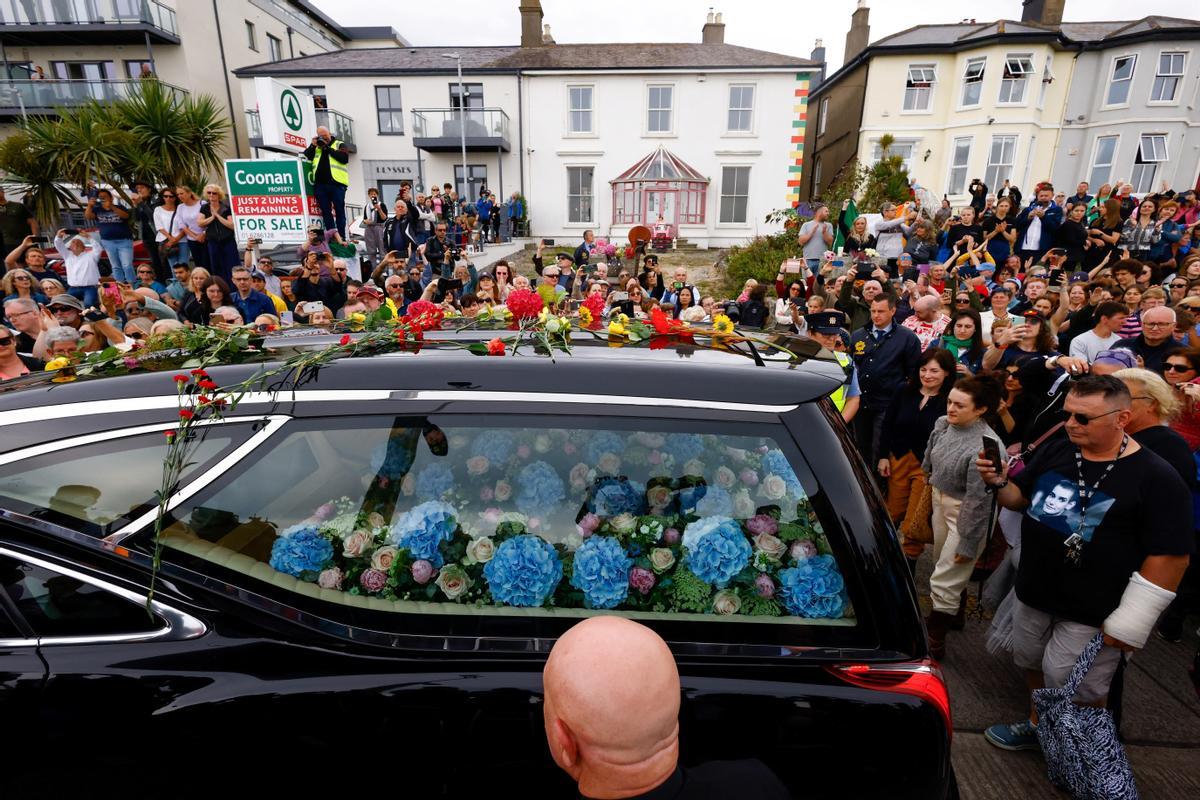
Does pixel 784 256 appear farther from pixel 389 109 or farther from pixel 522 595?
pixel 389 109

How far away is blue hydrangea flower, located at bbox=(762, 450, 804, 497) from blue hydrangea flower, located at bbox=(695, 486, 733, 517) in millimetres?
153

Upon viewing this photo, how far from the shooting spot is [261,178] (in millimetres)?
9469

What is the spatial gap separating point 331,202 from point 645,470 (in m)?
11.3

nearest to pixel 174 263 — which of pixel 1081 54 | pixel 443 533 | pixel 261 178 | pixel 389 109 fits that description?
pixel 261 178

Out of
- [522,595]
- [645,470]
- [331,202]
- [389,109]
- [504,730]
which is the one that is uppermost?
[389,109]

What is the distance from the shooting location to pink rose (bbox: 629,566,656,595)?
5.59 ft

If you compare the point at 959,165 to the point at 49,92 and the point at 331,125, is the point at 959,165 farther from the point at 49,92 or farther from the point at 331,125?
the point at 49,92

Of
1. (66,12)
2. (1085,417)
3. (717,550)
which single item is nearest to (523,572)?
(717,550)

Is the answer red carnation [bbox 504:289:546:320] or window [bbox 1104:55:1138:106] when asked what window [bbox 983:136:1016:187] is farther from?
red carnation [bbox 504:289:546:320]

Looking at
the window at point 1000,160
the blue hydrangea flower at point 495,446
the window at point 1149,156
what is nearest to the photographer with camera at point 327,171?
the blue hydrangea flower at point 495,446

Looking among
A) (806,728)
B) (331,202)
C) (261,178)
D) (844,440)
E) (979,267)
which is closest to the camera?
(806,728)

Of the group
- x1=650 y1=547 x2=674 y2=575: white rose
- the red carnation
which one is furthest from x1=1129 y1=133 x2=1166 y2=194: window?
x1=650 y1=547 x2=674 y2=575: white rose

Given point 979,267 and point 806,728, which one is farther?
point 979,267

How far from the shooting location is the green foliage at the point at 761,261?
15172mm
